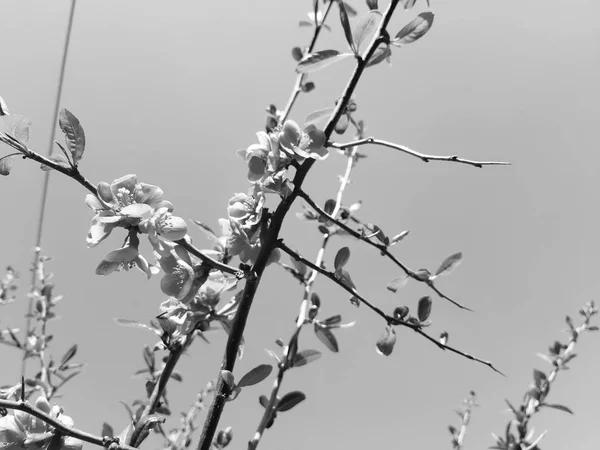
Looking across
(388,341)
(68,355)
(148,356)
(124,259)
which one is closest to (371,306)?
(388,341)

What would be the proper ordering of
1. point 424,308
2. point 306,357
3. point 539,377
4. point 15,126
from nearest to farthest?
point 15,126, point 424,308, point 306,357, point 539,377

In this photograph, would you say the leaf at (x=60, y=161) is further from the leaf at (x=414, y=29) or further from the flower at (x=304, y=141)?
the leaf at (x=414, y=29)

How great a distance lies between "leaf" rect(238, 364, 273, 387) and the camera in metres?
1.00

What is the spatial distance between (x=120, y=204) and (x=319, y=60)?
2.12ft

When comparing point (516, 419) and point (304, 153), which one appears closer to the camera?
point (304, 153)

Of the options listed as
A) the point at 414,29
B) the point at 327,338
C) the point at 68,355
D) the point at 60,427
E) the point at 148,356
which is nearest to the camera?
the point at 60,427

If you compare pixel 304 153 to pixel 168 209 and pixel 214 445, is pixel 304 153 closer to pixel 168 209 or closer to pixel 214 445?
pixel 168 209

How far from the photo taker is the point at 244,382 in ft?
3.29

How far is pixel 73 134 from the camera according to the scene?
99cm

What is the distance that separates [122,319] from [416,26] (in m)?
1.43

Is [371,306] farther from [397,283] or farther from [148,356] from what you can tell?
[148,356]

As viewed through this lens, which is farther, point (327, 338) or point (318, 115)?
point (327, 338)

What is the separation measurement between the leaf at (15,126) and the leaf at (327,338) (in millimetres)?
1108

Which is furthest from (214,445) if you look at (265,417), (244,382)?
(244,382)
